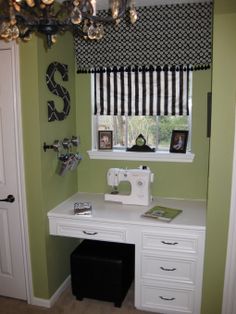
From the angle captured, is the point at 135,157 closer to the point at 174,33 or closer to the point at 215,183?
the point at 215,183

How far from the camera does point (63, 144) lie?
2738 mm

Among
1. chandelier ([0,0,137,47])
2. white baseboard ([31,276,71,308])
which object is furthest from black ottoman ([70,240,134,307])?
chandelier ([0,0,137,47])

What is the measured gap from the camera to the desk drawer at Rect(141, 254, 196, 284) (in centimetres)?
238

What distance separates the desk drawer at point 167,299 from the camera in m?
2.44

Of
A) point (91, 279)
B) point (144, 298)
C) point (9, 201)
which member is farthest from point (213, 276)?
point (9, 201)

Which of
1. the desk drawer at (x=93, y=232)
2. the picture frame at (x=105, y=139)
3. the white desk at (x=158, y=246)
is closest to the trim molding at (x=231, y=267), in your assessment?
the white desk at (x=158, y=246)

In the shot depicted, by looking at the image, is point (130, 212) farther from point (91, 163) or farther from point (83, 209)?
point (91, 163)

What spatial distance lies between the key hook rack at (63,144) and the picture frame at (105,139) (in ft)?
0.78

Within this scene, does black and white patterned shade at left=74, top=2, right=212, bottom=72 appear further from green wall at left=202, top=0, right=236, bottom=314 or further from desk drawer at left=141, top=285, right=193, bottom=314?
desk drawer at left=141, top=285, right=193, bottom=314

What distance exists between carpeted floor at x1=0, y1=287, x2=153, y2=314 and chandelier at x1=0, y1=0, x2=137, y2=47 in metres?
2.21

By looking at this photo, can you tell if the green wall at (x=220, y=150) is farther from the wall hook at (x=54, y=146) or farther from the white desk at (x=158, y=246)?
the wall hook at (x=54, y=146)

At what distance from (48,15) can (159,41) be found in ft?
5.45

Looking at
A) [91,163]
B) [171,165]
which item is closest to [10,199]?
[91,163]

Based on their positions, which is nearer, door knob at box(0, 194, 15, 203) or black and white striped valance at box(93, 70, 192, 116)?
door knob at box(0, 194, 15, 203)
